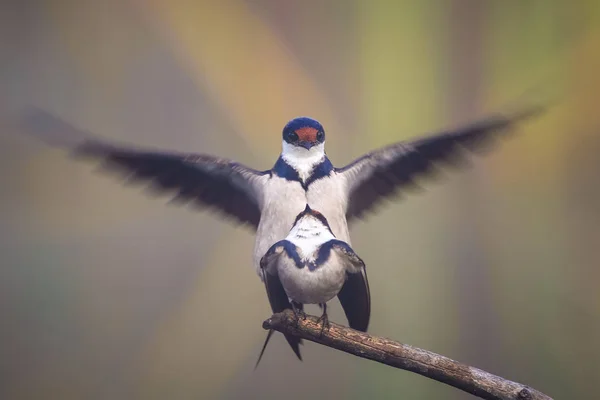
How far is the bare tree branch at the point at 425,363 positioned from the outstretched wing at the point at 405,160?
29 centimetres

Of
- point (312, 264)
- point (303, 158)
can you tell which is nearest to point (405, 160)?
point (303, 158)

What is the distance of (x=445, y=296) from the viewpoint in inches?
52.1

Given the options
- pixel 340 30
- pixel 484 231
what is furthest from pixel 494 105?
pixel 340 30

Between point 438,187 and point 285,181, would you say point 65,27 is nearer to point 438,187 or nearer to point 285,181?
point 285,181

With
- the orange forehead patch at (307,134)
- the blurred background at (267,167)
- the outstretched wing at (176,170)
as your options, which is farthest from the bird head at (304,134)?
the blurred background at (267,167)

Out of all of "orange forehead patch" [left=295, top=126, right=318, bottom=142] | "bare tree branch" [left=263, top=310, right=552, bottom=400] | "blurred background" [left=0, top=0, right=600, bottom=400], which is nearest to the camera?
"bare tree branch" [left=263, top=310, right=552, bottom=400]

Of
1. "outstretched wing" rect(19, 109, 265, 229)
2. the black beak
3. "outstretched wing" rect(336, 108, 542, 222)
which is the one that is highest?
"outstretched wing" rect(336, 108, 542, 222)

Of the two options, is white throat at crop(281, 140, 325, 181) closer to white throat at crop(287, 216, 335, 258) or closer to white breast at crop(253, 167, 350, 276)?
white breast at crop(253, 167, 350, 276)

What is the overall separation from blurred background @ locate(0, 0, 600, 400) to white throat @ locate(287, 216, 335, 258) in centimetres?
34

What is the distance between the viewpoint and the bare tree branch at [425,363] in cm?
90

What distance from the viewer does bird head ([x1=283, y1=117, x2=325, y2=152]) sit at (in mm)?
1058

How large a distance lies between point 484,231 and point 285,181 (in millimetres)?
502

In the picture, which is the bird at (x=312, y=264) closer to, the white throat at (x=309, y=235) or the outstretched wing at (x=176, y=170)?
the white throat at (x=309, y=235)

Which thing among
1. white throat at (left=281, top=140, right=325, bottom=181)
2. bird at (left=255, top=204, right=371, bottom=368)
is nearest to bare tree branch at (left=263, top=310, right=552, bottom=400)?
bird at (left=255, top=204, right=371, bottom=368)
